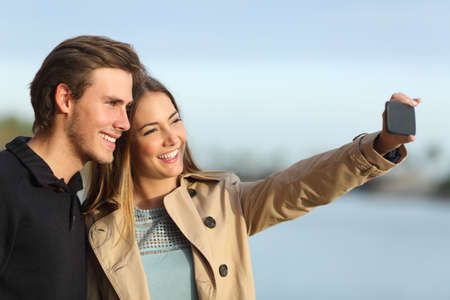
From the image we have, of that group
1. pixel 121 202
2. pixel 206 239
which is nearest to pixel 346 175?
pixel 206 239

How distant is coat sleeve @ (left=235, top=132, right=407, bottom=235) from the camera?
2.70m

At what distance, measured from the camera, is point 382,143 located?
2.64m

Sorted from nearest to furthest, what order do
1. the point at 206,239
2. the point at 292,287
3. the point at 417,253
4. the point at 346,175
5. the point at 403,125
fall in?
the point at 403,125 < the point at 346,175 < the point at 206,239 < the point at 292,287 < the point at 417,253

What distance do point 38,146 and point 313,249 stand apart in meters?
18.7

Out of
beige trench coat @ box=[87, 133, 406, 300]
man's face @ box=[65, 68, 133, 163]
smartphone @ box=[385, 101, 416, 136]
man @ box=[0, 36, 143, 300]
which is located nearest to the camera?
smartphone @ box=[385, 101, 416, 136]

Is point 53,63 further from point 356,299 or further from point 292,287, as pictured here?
point 356,299

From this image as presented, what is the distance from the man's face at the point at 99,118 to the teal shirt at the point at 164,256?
0.43 metres

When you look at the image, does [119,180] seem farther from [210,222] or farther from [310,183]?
[310,183]

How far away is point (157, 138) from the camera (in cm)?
316

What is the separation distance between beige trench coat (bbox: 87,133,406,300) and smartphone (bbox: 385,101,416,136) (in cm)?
23

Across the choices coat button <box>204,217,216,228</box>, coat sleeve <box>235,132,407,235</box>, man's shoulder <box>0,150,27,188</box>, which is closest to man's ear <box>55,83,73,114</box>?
man's shoulder <box>0,150,27,188</box>

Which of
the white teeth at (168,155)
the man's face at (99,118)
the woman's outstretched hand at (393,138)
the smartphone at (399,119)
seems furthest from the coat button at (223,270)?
the smartphone at (399,119)

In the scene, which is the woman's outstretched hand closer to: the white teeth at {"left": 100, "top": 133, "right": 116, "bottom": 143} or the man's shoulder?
the white teeth at {"left": 100, "top": 133, "right": 116, "bottom": 143}

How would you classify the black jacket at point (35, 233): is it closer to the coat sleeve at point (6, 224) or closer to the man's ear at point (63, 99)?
the coat sleeve at point (6, 224)
